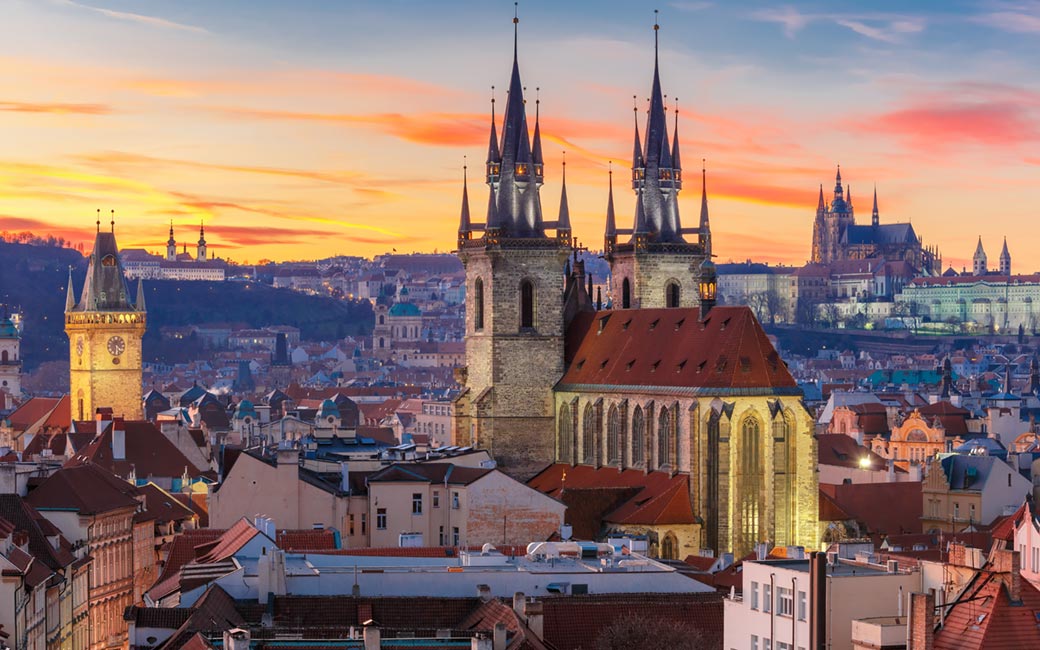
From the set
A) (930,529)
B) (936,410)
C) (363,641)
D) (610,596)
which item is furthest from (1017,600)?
(936,410)

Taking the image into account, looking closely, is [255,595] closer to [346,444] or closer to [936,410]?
[346,444]

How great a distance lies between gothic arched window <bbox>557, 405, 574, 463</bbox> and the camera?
102 meters

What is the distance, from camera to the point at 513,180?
346ft

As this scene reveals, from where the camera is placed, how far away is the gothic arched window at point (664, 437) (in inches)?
3693

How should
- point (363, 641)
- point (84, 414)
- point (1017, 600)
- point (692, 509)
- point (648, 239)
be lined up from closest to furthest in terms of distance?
point (1017, 600)
point (363, 641)
point (692, 509)
point (648, 239)
point (84, 414)

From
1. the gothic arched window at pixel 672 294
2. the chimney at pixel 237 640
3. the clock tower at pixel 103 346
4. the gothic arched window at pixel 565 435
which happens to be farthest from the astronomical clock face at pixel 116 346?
the chimney at pixel 237 640

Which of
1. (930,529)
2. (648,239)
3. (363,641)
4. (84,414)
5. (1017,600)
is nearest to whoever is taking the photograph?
(1017,600)

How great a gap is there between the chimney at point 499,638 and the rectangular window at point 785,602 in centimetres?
522

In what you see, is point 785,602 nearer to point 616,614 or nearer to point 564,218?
point 616,614

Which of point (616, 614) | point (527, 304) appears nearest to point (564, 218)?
point (527, 304)

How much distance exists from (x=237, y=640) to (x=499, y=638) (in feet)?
18.8

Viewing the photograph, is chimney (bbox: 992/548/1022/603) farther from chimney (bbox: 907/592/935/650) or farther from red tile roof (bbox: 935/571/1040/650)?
chimney (bbox: 907/592/935/650)

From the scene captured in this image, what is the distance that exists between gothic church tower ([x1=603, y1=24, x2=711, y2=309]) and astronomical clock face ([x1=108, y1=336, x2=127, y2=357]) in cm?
5621

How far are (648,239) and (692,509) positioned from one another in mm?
23137
